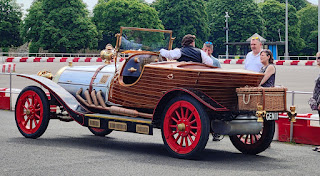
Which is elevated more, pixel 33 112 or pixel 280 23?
pixel 280 23

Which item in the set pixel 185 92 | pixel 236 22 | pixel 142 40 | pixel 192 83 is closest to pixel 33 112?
pixel 142 40

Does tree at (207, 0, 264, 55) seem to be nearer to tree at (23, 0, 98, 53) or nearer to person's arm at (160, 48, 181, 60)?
tree at (23, 0, 98, 53)

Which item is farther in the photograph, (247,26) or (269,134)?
(247,26)

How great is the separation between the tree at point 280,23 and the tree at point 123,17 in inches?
829

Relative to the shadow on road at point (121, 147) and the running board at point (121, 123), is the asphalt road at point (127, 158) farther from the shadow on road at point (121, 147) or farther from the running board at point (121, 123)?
the running board at point (121, 123)

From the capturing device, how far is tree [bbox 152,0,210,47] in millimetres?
86375

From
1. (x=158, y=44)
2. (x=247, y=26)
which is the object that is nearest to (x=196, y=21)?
(x=247, y=26)

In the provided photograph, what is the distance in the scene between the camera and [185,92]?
879cm

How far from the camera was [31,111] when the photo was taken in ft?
35.5

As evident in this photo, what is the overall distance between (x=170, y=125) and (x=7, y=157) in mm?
2282

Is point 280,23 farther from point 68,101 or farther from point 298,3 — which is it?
point 68,101

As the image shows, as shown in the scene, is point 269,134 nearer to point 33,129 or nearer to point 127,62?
point 127,62

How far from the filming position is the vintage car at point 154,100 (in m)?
8.55

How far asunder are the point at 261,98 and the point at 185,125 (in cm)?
111
